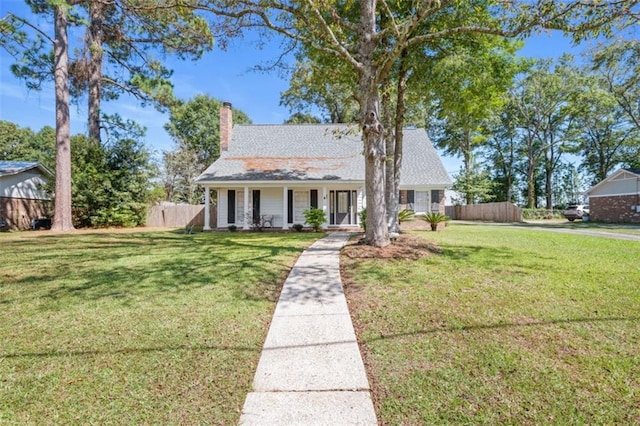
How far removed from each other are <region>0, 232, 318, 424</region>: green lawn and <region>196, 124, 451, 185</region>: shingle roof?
10.1 meters

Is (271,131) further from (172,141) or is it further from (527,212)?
(527,212)

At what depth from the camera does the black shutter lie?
17188mm

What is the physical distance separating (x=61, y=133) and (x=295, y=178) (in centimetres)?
1128

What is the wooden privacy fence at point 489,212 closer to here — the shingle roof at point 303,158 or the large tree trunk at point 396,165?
the shingle roof at point 303,158

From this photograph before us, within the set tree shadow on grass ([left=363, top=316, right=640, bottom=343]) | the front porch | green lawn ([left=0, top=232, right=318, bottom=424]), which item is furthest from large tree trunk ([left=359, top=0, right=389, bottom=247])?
the front porch

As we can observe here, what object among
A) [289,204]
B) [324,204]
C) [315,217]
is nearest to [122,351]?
[315,217]

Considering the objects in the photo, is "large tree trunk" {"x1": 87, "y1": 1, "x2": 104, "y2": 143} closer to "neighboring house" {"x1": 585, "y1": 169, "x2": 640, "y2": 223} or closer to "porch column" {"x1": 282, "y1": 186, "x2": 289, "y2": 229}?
"porch column" {"x1": 282, "y1": 186, "x2": 289, "y2": 229}

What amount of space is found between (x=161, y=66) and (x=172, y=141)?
1583 cm

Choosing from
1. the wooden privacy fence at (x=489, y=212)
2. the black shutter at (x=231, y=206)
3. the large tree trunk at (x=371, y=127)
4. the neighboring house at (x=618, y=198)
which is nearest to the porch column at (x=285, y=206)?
the black shutter at (x=231, y=206)

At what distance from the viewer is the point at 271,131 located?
832 inches

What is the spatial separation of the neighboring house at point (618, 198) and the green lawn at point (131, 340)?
2741 cm

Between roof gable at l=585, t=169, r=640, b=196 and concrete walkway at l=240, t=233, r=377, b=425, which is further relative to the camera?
roof gable at l=585, t=169, r=640, b=196

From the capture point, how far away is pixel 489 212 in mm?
29094

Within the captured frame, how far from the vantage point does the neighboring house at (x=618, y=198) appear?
72.3ft
